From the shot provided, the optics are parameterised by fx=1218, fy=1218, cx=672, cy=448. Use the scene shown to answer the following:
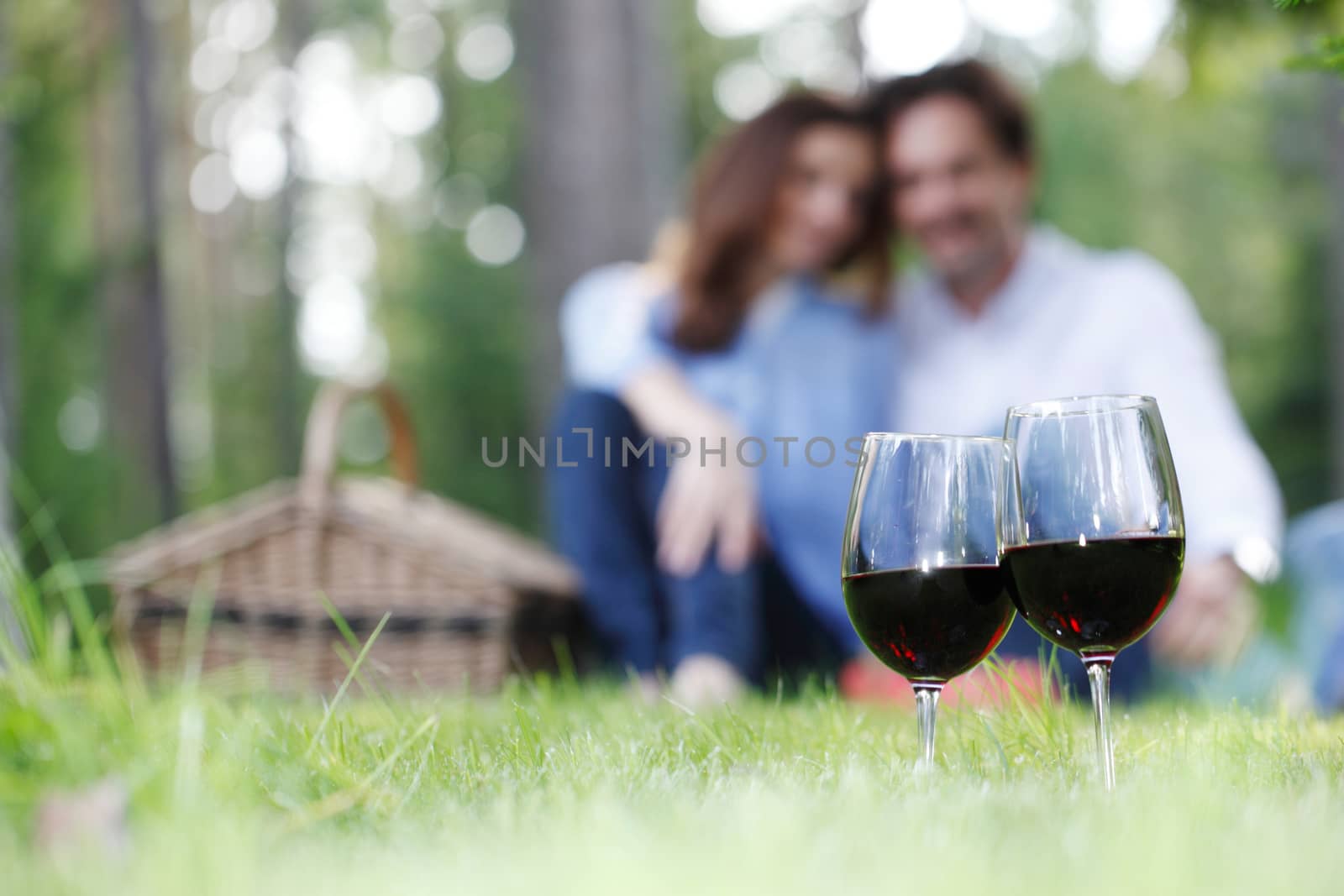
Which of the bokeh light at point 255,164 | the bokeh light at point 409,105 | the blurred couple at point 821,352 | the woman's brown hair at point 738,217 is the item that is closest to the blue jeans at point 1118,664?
the blurred couple at point 821,352

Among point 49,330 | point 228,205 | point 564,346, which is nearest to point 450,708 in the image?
point 564,346

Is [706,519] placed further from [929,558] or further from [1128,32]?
[1128,32]

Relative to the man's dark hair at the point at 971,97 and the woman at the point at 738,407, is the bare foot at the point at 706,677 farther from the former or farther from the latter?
the man's dark hair at the point at 971,97

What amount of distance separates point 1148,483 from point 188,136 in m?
11.6

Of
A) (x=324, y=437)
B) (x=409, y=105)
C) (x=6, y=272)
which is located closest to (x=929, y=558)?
(x=324, y=437)

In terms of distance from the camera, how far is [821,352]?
121 inches

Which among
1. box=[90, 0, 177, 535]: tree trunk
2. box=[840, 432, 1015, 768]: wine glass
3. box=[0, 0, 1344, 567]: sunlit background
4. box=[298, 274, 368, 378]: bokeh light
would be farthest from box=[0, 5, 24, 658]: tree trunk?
box=[298, 274, 368, 378]: bokeh light

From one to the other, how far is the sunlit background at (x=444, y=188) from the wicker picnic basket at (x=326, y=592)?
1.13 ft

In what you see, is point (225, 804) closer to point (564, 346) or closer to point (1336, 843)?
point (1336, 843)

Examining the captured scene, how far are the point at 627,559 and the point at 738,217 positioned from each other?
944mm

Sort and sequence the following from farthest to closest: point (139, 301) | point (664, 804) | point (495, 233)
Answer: point (495, 233)
point (139, 301)
point (664, 804)

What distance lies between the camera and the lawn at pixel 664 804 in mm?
669

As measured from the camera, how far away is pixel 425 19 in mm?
14289

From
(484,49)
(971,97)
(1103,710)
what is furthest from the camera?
(484,49)
